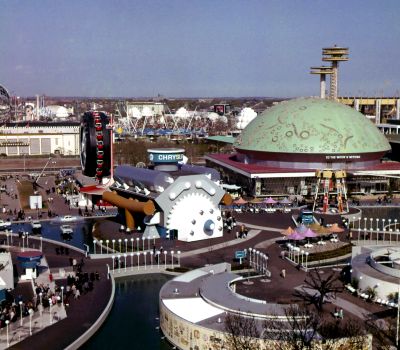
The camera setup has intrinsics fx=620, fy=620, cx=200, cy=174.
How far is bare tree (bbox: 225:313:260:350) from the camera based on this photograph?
2469cm

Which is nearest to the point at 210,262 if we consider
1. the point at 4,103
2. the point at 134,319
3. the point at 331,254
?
the point at 331,254

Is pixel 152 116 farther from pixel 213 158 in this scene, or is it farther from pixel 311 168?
pixel 311 168

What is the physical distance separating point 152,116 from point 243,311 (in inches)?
6413

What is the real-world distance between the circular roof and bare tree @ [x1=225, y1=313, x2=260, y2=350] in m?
45.8

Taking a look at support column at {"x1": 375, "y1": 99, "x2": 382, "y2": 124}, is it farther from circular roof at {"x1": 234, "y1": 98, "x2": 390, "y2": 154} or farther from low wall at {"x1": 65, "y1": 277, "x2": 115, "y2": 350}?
low wall at {"x1": 65, "y1": 277, "x2": 115, "y2": 350}

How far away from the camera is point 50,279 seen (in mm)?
37312

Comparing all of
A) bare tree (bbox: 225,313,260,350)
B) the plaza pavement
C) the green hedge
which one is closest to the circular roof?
the plaza pavement

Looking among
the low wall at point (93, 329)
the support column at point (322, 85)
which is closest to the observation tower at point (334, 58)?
the support column at point (322, 85)

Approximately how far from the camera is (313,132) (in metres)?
73.1

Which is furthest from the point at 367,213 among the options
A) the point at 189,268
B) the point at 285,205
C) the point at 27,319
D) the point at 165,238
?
the point at 27,319

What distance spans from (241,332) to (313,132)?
49.1 m

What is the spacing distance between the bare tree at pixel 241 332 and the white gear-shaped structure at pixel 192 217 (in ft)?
65.4

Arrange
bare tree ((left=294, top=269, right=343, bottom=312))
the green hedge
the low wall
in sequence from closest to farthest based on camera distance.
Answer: the low wall, bare tree ((left=294, top=269, right=343, bottom=312)), the green hedge

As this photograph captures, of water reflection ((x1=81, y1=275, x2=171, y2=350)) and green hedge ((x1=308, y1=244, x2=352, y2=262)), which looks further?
green hedge ((x1=308, y1=244, x2=352, y2=262))
